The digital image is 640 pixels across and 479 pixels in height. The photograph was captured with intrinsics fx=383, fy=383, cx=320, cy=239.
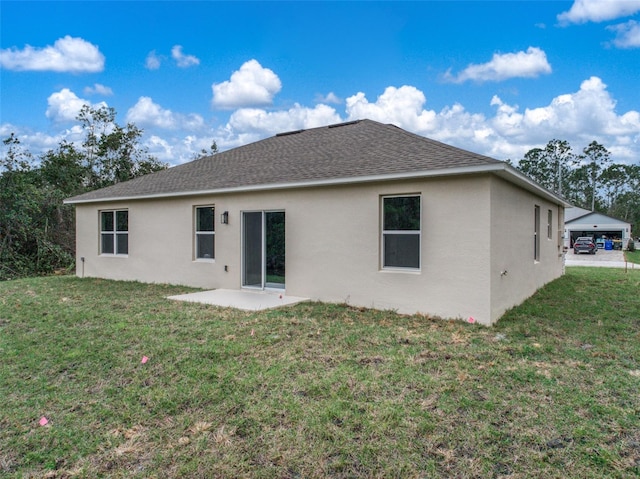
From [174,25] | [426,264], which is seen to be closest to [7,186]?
[174,25]

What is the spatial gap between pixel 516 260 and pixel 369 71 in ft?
31.4

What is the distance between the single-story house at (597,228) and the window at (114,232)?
41.9m

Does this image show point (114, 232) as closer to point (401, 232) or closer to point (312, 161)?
point (312, 161)

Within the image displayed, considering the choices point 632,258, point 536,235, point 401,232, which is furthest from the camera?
point 632,258

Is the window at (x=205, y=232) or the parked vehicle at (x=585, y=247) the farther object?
the parked vehicle at (x=585, y=247)

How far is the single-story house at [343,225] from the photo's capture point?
6.43 meters

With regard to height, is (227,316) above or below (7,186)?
below

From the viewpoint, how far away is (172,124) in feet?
79.3

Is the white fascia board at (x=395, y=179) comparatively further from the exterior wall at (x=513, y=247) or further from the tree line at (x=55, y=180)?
the tree line at (x=55, y=180)

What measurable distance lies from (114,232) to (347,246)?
783 centimetres

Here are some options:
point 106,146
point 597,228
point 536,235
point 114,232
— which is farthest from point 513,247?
point 597,228

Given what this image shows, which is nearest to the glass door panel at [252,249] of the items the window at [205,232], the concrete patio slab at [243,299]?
the concrete patio slab at [243,299]

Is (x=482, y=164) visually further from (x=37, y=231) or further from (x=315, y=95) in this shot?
(x=37, y=231)

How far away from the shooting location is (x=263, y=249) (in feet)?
29.5
